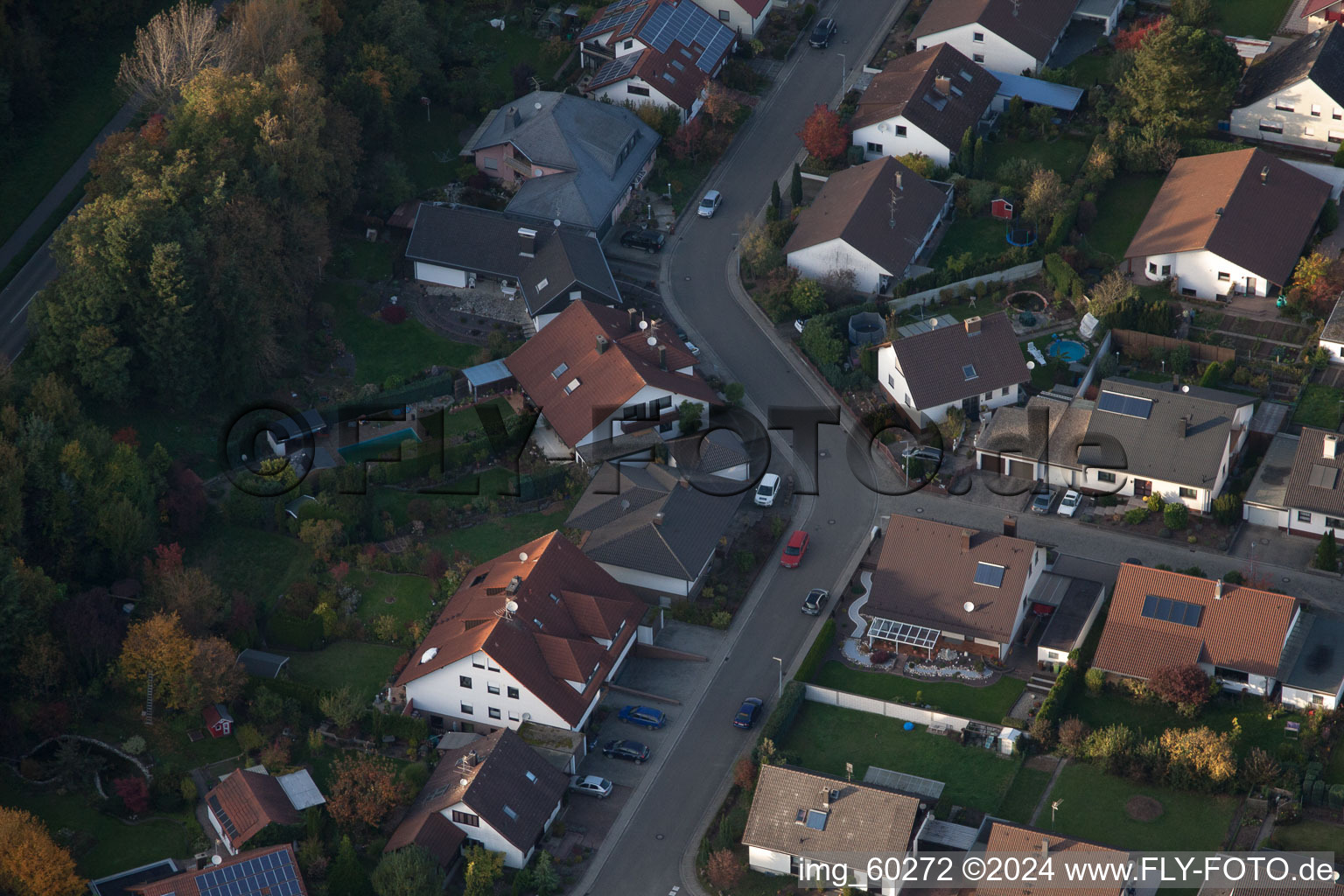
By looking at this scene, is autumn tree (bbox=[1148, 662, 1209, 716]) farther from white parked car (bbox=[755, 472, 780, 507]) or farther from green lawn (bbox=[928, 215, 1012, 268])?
green lawn (bbox=[928, 215, 1012, 268])

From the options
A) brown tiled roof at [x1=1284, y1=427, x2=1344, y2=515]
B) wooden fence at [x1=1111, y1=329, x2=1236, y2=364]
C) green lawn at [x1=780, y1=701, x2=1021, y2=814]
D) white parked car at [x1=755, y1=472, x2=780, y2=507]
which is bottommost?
green lawn at [x1=780, y1=701, x2=1021, y2=814]

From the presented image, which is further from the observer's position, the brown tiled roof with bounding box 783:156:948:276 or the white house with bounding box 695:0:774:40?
the white house with bounding box 695:0:774:40

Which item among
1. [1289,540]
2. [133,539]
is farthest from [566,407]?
[1289,540]

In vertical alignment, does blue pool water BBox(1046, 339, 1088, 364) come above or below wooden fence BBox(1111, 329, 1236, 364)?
below

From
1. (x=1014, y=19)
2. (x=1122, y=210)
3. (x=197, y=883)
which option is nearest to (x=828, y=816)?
(x=197, y=883)

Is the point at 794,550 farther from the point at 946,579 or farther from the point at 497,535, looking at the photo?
the point at 497,535

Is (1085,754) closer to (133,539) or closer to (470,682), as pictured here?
(470,682)

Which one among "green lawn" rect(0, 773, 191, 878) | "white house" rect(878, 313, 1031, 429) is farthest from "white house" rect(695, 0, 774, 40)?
"green lawn" rect(0, 773, 191, 878)
